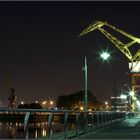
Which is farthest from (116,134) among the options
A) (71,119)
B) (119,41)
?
(119,41)

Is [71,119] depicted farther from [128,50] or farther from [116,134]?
[128,50]

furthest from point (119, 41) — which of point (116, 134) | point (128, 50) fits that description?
point (116, 134)

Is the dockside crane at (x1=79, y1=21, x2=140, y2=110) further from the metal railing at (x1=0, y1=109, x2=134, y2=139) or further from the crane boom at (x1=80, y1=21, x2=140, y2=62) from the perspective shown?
the metal railing at (x1=0, y1=109, x2=134, y2=139)

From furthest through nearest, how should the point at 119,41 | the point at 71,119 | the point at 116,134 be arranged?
the point at 119,41, the point at 116,134, the point at 71,119

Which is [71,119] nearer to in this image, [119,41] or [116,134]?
[116,134]

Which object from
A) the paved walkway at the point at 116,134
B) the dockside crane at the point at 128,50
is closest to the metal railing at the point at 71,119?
the paved walkway at the point at 116,134

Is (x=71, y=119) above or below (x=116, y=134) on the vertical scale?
above

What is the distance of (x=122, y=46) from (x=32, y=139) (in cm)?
13416

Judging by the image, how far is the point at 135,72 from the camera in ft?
610

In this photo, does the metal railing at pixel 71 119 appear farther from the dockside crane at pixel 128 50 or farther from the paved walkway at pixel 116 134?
the dockside crane at pixel 128 50

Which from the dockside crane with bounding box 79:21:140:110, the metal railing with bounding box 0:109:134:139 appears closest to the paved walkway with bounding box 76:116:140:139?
the metal railing with bounding box 0:109:134:139

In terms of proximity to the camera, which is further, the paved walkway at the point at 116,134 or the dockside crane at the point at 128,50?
the dockside crane at the point at 128,50

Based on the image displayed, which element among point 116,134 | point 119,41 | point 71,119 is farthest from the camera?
point 119,41

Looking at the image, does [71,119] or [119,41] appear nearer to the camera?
[71,119]
